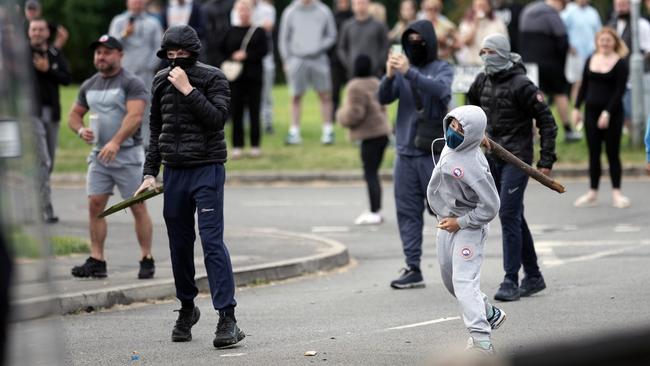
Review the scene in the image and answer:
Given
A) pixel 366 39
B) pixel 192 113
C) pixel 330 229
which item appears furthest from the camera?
pixel 366 39

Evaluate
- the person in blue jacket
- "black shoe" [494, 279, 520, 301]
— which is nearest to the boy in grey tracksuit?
"black shoe" [494, 279, 520, 301]

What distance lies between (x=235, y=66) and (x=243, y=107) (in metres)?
0.71

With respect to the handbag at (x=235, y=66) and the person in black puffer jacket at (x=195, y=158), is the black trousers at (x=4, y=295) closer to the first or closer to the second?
the person in black puffer jacket at (x=195, y=158)

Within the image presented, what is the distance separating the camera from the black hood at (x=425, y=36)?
1188 centimetres

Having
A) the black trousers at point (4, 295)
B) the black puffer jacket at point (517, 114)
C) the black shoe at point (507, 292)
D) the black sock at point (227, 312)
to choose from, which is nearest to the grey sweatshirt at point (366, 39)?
the black puffer jacket at point (517, 114)

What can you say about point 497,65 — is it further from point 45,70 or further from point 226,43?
point 226,43

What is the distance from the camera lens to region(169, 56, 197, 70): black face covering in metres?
9.58

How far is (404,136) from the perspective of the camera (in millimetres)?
12203

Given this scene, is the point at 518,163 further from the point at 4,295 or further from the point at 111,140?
the point at 4,295

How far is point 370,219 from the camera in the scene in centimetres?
1645

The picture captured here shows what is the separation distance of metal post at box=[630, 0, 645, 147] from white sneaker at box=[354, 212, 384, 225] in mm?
5939

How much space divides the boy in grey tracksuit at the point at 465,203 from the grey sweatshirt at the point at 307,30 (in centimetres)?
1417

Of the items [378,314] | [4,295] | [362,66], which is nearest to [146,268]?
[378,314]

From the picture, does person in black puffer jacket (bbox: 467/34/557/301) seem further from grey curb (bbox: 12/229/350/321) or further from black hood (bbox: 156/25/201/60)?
black hood (bbox: 156/25/201/60)
